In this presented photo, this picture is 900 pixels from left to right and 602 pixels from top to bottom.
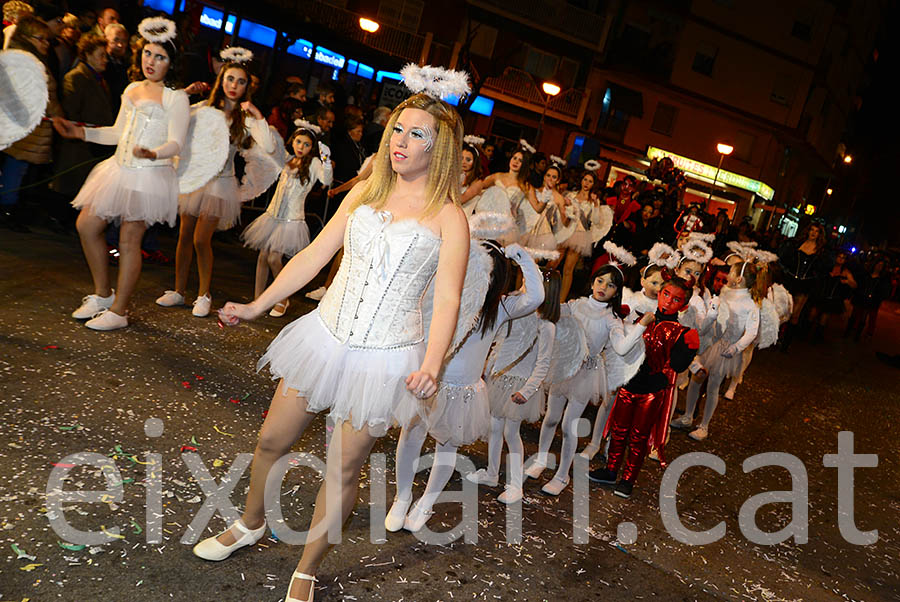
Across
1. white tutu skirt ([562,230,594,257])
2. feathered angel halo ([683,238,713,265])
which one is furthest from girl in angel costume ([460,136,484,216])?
white tutu skirt ([562,230,594,257])

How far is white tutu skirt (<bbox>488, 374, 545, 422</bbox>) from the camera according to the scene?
4672 mm

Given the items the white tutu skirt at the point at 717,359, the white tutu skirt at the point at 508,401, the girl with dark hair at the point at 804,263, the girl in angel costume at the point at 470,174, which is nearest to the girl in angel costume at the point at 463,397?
the white tutu skirt at the point at 508,401

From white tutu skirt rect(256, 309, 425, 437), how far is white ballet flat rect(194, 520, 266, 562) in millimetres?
751

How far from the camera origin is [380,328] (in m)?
3.01

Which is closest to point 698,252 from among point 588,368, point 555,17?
point 588,368

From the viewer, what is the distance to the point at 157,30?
5434 mm

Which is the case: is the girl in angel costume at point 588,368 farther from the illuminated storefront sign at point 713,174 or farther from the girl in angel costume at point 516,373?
the illuminated storefront sign at point 713,174

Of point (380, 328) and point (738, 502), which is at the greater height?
point (380, 328)

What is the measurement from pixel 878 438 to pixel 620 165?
25.3 metres

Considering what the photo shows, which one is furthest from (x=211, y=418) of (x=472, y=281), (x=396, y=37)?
(x=396, y=37)

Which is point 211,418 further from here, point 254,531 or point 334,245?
point 334,245

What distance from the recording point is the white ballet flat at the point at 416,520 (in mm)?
4023

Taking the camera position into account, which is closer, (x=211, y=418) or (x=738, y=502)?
(x=211, y=418)

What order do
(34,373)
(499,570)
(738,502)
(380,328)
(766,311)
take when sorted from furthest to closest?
(766,311) → (738,502) → (34,373) → (499,570) → (380,328)
